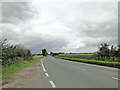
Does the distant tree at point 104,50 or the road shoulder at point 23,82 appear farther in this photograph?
the distant tree at point 104,50

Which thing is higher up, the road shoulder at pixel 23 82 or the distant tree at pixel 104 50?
the distant tree at pixel 104 50

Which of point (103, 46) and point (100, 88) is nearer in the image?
point (100, 88)

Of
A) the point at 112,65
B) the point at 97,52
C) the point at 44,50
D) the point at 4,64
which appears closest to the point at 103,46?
the point at 97,52

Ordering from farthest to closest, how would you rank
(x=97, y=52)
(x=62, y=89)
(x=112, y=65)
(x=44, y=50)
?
(x=44, y=50), (x=97, y=52), (x=112, y=65), (x=62, y=89)

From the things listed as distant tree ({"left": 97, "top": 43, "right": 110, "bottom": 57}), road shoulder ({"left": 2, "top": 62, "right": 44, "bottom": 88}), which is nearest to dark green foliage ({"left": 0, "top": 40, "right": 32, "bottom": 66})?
road shoulder ({"left": 2, "top": 62, "right": 44, "bottom": 88})

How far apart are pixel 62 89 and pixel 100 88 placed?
6.19 ft

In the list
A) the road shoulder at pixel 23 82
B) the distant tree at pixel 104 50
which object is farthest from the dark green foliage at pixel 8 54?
the distant tree at pixel 104 50

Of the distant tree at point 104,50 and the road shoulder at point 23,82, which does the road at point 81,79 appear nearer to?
the road shoulder at point 23,82

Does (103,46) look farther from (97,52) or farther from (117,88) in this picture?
(117,88)

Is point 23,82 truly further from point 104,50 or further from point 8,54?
point 104,50

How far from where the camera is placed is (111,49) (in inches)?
1255

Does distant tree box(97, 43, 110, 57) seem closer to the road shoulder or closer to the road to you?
the road

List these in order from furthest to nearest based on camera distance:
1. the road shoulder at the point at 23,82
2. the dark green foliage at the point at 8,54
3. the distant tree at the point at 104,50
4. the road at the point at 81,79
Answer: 1. the distant tree at the point at 104,50
2. the dark green foliage at the point at 8,54
3. the road shoulder at the point at 23,82
4. the road at the point at 81,79

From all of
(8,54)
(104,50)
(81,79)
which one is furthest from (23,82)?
(104,50)
